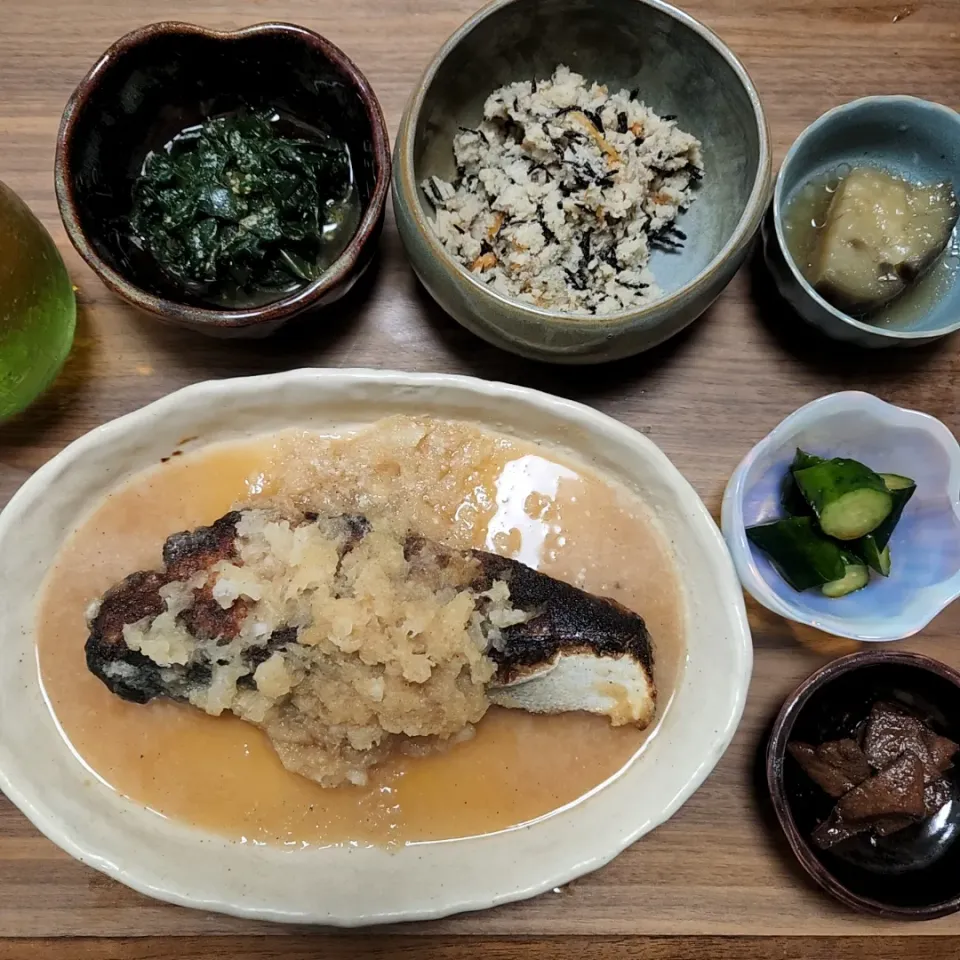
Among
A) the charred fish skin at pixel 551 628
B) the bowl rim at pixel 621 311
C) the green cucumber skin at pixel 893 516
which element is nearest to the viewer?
the bowl rim at pixel 621 311

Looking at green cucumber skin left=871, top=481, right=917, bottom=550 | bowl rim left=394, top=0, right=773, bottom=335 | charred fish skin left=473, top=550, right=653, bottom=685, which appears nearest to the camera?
bowl rim left=394, top=0, right=773, bottom=335

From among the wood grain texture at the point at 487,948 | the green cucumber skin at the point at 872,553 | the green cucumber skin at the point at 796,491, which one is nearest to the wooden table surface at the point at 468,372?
the wood grain texture at the point at 487,948

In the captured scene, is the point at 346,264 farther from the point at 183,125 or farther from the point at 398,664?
the point at 398,664

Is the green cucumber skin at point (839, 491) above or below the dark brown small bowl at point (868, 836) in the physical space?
above

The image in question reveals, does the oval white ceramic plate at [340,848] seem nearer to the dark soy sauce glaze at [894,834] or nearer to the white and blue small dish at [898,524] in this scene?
the white and blue small dish at [898,524]

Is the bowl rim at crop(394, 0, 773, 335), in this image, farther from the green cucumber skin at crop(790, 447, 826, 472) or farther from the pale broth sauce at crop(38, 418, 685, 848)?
the green cucumber skin at crop(790, 447, 826, 472)

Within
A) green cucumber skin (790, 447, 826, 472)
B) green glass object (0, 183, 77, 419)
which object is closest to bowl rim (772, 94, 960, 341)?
green cucumber skin (790, 447, 826, 472)
